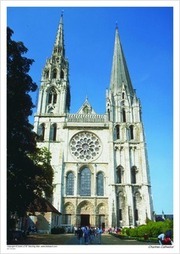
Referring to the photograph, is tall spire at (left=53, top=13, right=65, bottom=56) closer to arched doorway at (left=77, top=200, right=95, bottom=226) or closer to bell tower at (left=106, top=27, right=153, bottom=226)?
bell tower at (left=106, top=27, right=153, bottom=226)

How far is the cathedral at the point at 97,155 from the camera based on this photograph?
108 ft

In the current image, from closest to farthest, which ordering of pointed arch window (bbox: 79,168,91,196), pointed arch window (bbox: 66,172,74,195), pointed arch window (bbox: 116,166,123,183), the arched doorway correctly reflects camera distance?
the arched doorway
pointed arch window (bbox: 66,172,74,195)
pointed arch window (bbox: 79,168,91,196)
pointed arch window (bbox: 116,166,123,183)

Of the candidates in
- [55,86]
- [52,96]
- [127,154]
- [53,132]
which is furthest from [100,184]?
[55,86]

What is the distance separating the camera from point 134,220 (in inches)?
1262

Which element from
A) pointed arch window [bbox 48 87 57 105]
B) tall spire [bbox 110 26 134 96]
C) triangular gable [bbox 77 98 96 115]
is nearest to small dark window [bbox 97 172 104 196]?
triangular gable [bbox 77 98 96 115]

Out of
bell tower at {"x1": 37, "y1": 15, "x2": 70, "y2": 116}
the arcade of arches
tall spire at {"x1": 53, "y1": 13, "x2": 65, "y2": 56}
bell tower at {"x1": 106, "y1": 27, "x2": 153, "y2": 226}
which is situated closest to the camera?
bell tower at {"x1": 106, "y1": 27, "x2": 153, "y2": 226}

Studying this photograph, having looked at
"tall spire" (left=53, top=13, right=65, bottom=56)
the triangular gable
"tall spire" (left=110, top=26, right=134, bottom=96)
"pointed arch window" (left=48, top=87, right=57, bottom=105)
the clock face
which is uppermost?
"tall spire" (left=53, top=13, right=65, bottom=56)

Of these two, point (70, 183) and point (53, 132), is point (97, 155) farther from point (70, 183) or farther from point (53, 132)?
point (53, 132)

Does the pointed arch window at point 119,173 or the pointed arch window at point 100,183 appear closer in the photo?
the pointed arch window at point 100,183

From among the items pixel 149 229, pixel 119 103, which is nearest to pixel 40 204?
pixel 149 229

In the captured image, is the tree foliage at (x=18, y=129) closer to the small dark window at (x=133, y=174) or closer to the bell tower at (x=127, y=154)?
the bell tower at (x=127, y=154)

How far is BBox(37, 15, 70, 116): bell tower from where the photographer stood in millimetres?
38781

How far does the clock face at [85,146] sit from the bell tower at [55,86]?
438cm

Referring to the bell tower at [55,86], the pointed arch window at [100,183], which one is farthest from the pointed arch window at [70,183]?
the bell tower at [55,86]
